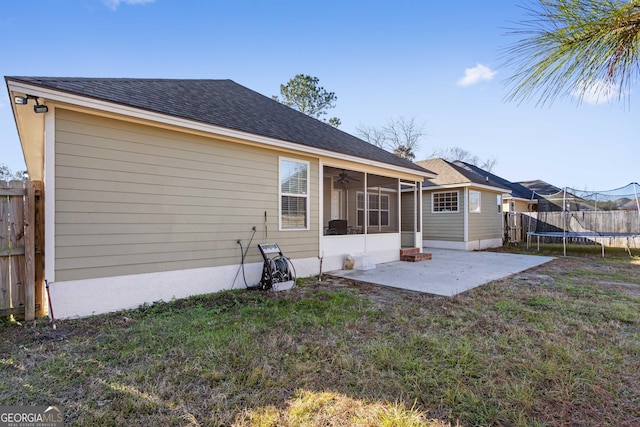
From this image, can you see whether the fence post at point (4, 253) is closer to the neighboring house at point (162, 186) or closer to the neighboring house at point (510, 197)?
the neighboring house at point (162, 186)

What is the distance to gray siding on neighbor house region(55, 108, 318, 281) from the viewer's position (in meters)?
3.82

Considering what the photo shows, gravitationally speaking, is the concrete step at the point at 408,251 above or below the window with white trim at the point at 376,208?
below

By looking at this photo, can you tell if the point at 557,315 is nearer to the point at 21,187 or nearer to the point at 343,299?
the point at 343,299

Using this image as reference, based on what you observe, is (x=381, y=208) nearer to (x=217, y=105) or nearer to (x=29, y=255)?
(x=217, y=105)

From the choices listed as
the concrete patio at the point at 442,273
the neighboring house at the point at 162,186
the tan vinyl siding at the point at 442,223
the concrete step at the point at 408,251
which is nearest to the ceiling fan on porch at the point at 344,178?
the neighboring house at the point at 162,186

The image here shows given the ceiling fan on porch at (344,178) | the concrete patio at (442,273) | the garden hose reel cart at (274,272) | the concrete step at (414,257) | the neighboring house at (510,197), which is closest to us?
the garden hose reel cart at (274,272)

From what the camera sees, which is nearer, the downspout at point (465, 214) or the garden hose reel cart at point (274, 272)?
the garden hose reel cart at point (274, 272)

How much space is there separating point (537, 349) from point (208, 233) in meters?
4.66

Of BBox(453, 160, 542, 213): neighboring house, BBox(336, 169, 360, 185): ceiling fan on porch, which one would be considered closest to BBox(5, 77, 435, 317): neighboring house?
BBox(336, 169, 360, 185): ceiling fan on porch

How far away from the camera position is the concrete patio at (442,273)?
223 inches

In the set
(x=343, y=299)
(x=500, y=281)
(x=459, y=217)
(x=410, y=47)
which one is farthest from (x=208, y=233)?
(x=459, y=217)

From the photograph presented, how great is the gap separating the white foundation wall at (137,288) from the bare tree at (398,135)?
2281cm

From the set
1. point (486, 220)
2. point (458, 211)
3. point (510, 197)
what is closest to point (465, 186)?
point (458, 211)

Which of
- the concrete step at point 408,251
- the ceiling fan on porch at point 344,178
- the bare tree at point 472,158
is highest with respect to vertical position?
the bare tree at point 472,158
